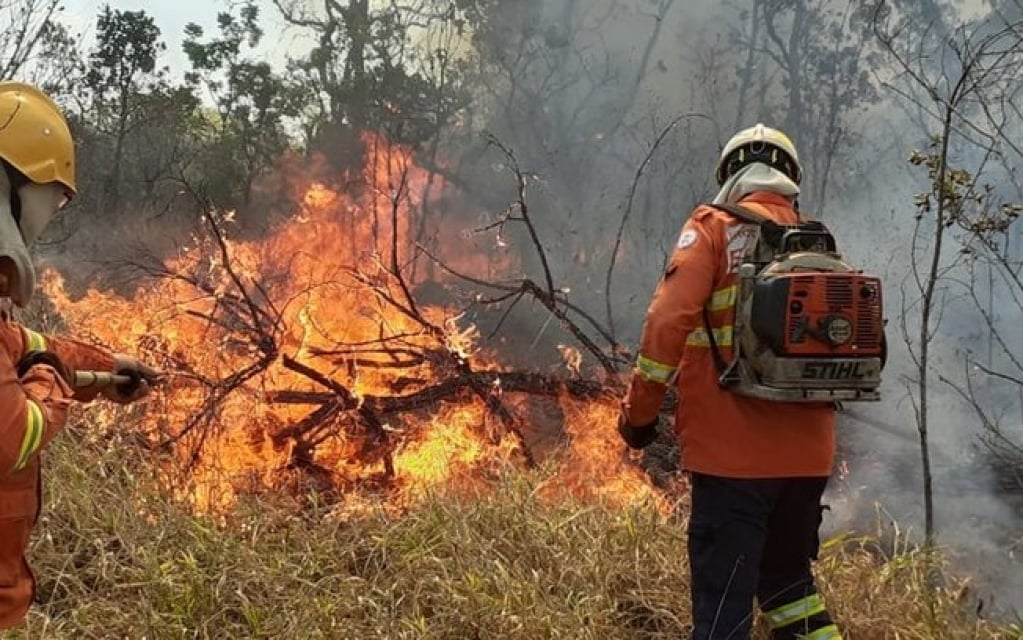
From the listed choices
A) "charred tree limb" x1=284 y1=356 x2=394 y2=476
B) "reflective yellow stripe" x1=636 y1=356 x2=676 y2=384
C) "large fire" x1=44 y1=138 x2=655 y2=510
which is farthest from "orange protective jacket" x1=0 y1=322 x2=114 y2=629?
"charred tree limb" x1=284 y1=356 x2=394 y2=476

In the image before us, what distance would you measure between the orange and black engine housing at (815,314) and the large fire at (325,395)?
6.72ft

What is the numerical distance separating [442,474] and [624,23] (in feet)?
59.2

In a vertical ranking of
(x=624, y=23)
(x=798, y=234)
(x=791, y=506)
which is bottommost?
(x=791, y=506)

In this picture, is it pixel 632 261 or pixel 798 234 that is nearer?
pixel 798 234

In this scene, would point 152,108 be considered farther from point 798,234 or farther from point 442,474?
point 798,234

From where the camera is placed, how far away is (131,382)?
2646 mm

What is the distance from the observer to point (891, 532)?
509 cm

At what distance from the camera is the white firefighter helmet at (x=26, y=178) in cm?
199

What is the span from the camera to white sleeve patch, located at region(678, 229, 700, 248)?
2.86m

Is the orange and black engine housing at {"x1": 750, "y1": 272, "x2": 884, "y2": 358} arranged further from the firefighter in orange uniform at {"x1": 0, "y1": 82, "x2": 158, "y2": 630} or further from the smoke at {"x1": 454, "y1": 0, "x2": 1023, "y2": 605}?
the smoke at {"x1": 454, "y1": 0, "x2": 1023, "y2": 605}

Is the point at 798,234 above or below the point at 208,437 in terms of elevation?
above

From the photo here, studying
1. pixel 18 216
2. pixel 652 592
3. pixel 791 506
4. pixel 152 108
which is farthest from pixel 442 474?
pixel 152 108

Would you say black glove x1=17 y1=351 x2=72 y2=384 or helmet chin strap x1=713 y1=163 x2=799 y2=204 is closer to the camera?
black glove x1=17 y1=351 x2=72 y2=384

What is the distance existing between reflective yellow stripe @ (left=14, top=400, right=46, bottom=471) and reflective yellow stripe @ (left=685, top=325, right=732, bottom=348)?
1956 mm
